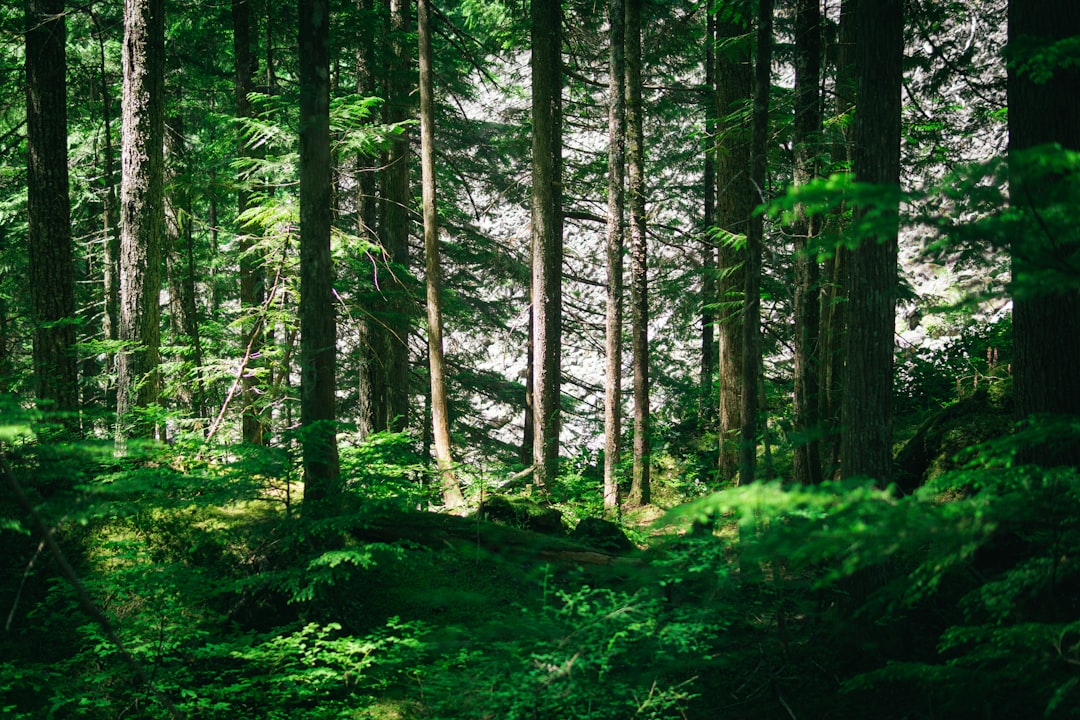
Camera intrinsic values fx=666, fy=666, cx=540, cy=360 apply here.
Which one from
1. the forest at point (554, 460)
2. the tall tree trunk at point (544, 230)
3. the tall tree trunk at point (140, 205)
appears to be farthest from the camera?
the tall tree trunk at point (544, 230)

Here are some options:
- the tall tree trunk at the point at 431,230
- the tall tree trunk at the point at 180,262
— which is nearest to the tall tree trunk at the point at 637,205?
the tall tree trunk at the point at 431,230

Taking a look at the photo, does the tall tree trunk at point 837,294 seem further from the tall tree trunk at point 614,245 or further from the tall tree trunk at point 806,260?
the tall tree trunk at point 614,245

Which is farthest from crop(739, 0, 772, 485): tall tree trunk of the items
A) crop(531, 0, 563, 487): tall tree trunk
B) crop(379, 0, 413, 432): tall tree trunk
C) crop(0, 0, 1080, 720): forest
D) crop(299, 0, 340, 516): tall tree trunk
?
crop(379, 0, 413, 432): tall tree trunk

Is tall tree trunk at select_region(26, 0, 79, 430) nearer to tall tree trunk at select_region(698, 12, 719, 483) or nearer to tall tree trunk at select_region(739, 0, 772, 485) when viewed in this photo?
tall tree trunk at select_region(739, 0, 772, 485)

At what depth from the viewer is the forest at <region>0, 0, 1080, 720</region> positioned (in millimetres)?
3174

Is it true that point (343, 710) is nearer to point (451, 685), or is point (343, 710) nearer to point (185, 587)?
point (451, 685)

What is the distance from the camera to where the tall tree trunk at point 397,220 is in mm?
12438

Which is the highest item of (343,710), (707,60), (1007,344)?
(707,60)

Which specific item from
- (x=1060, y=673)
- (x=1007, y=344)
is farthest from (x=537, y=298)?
(x=1060, y=673)

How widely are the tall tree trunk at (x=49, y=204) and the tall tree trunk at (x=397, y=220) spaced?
4.90 metres

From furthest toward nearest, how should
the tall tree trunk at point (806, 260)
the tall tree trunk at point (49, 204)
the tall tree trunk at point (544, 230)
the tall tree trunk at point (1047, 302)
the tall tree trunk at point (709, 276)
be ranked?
the tall tree trunk at point (709, 276) < the tall tree trunk at point (544, 230) < the tall tree trunk at point (806, 260) < the tall tree trunk at point (49, 204) < the tall tree trunk at point (1047, 302)

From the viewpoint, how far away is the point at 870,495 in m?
2.56

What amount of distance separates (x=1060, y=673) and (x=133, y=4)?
429 inches

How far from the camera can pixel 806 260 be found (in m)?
8.90
